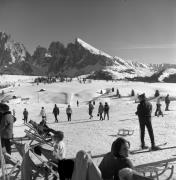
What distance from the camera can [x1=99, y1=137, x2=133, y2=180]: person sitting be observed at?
4262 millimetres

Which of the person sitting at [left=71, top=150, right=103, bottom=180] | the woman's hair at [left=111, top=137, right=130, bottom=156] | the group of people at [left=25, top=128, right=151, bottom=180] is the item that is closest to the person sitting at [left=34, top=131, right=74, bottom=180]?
the group of people at [left=25, top=128, right=151, bottom=180]

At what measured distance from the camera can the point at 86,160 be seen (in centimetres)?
386

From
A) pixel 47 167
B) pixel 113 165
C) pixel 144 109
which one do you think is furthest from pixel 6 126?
pixel 113 165

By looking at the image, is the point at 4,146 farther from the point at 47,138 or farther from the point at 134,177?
the point at 134,177

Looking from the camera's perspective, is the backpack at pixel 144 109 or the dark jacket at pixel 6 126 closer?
the dark jacket at pixel 6 126

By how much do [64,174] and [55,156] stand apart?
4.11 ft

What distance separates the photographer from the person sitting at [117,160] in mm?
4262

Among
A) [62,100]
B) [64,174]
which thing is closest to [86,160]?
[64,174]

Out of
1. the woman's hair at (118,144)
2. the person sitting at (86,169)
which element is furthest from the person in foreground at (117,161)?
the person sitting at (86,169)

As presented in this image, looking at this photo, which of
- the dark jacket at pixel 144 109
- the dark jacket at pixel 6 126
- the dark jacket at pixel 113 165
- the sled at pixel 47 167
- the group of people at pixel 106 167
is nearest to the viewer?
the group of people at pixel 106 167

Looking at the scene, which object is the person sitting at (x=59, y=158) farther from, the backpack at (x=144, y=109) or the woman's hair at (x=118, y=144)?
the backpack at (x=144, y=109)

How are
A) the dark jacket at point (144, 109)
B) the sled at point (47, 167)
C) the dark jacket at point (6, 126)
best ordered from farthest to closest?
the dark jacket at point (144, 109)
the dark jacket at point (6, 126)
the sled at point (47, 167)

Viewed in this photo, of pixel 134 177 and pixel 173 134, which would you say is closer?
pixel 134 177

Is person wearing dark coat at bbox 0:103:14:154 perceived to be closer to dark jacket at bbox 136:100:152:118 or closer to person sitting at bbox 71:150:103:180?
dark jacket at bbox 136:100:152:118
